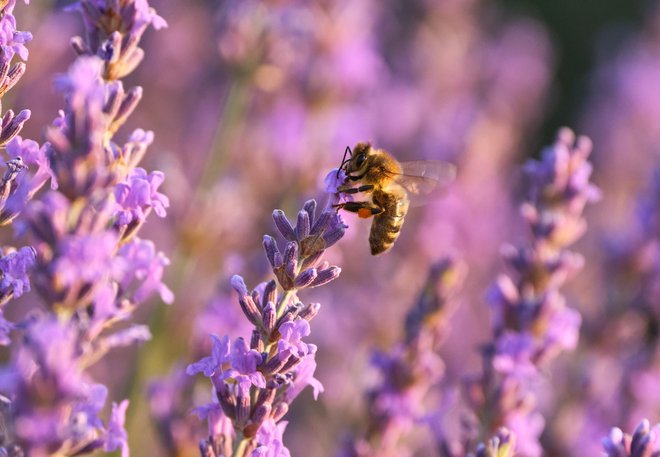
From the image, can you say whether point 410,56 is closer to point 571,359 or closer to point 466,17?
point 466,17

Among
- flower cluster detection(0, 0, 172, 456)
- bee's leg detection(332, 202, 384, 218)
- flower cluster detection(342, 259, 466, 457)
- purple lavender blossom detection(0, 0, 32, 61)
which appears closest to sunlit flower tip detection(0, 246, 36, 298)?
flower cluster detection(0, 0, 172, 456)

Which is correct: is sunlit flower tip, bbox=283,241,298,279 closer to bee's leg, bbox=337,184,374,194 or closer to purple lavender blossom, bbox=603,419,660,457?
bee's leg, bbox=337,184,374,194

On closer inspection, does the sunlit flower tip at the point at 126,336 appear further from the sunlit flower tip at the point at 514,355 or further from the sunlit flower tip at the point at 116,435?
the sunlit flower tip at the point at 514,355

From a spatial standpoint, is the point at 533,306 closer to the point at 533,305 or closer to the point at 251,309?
the point at 533,305

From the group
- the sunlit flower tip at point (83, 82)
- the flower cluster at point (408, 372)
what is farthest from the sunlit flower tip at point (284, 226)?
the flower cluster at point (408, 372)

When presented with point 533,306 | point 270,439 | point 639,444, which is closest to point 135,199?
point 270,439

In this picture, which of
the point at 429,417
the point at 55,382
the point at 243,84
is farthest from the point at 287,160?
the point at 55,382
